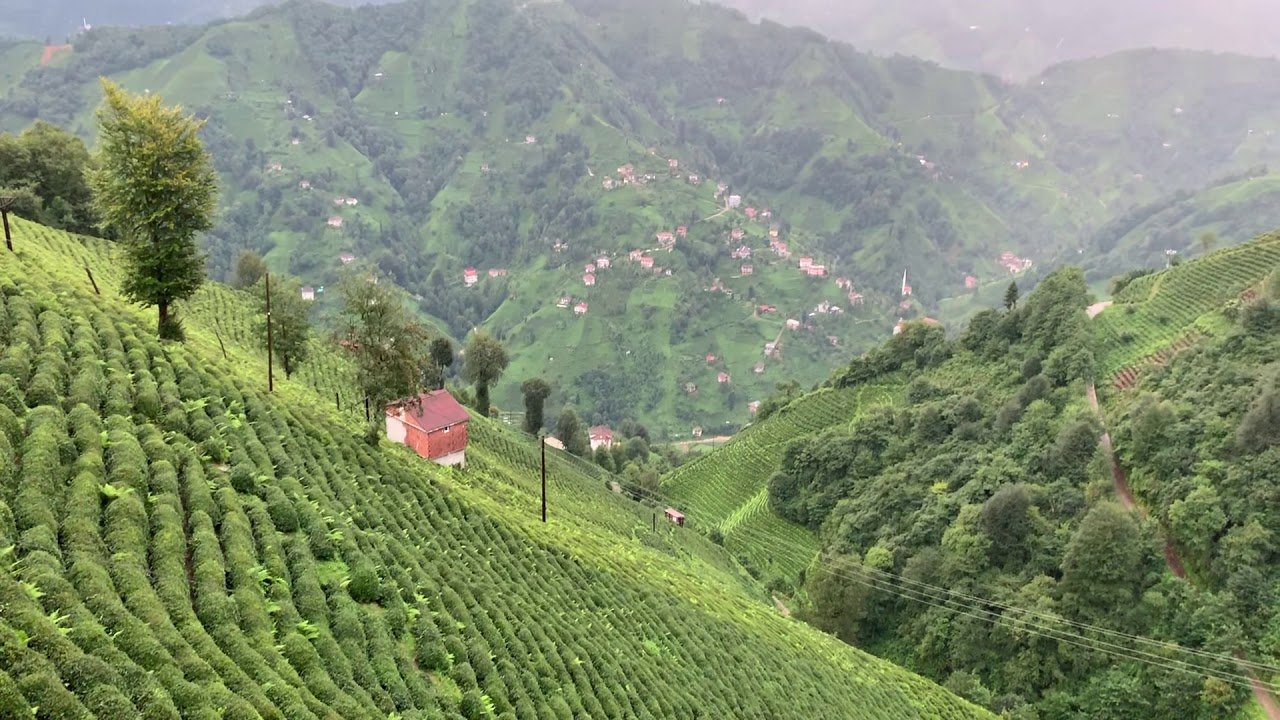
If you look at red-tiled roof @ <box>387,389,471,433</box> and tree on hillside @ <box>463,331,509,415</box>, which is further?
tree on hillside @ <box>463,331,509,415</box>

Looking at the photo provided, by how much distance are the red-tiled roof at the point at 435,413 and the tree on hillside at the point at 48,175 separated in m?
32.5

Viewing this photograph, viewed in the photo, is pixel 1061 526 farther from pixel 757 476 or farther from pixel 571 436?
pixel 571 436

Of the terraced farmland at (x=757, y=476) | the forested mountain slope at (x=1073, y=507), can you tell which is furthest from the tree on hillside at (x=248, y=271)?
the forested mountain slope at (x=1073, y=507)

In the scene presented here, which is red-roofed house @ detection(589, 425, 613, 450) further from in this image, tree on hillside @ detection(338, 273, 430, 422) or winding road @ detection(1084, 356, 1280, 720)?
tree on hillside @ detection(338, 273, 430, 422)

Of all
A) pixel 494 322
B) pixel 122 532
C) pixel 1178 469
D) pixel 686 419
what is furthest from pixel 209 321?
pixel 494 322

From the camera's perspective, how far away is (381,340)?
88.5ft

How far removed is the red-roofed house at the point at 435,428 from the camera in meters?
42.0

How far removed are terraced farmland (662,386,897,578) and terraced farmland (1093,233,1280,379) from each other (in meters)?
19.9

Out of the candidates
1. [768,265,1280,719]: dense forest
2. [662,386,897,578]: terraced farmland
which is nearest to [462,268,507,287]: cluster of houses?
[662,386,897,578]: terraced farmland

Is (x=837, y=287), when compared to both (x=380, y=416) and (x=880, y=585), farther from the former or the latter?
(x=380, y=416)

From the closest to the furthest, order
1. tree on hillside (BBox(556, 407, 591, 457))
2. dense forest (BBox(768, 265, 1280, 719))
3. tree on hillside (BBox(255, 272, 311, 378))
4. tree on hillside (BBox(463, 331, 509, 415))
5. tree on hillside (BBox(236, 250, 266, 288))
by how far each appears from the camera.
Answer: dense forest (BBox(768, 265, 1280, 719)), tree on hillside (BBox(255, 272, 311, 378)), tree on hillside (BBox(463, 331, 509, 415)), tree on hillside (BBox(236, 250, 266, 288)), tree on hillside (BBox(556, 407, 591, 457))

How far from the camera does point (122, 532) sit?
1198 cm

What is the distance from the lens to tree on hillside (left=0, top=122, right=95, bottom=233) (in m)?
55.1

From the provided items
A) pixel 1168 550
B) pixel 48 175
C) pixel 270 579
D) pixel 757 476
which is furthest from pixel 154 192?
pixel 757 476
